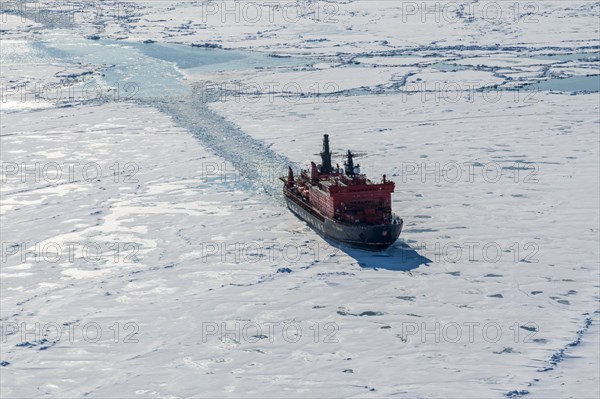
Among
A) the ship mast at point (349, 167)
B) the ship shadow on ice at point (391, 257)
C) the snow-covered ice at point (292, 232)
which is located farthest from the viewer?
the ship mast at point (349, 167)

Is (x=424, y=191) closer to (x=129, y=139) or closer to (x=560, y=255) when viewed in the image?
(x=560, y=255)

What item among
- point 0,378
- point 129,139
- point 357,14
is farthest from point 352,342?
point 357,14

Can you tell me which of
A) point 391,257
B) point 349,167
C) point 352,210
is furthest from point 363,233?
point 349,167

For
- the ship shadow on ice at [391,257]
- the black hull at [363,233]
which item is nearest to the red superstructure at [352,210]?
the black hull at [363,233]

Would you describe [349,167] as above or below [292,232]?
above

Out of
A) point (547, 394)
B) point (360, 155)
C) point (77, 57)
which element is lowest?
point (547, 394)

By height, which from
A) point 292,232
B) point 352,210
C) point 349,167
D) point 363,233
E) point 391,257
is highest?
point 349,167

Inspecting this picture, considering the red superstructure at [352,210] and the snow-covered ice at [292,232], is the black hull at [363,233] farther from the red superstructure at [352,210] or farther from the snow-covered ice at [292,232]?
the snow-covered ice at [292,232]

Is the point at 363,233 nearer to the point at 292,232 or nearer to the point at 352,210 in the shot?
the point at 352,210

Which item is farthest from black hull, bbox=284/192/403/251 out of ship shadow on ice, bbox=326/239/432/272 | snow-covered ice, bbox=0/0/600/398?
snow-covered ice, bbox=0/0/600/398
